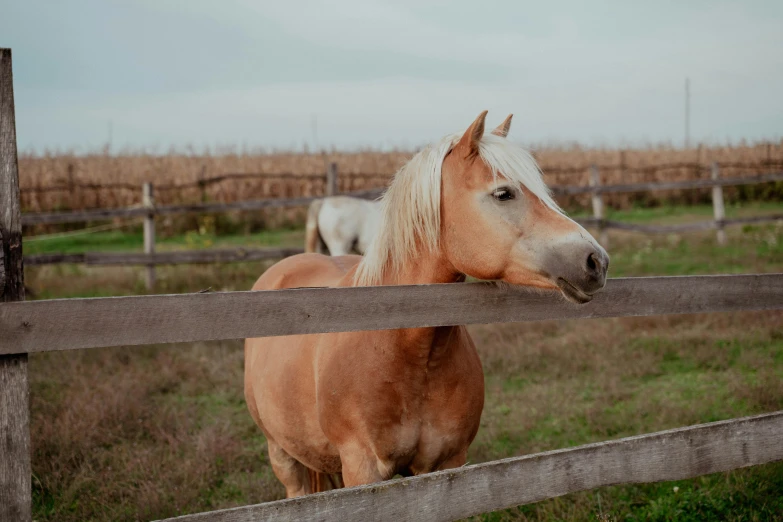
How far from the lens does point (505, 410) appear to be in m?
5.46

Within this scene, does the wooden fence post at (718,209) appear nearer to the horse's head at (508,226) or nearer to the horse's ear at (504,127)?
the horse's ear at (504,127)

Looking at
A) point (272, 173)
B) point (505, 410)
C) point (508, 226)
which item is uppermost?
point (272, 173)

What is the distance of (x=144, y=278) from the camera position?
10.8m

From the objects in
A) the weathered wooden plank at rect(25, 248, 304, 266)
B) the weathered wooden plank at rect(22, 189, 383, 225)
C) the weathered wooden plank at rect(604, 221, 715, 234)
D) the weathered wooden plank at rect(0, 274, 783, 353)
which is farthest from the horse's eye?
the weathered wooden plank at rect(604, 221, 715, 234)

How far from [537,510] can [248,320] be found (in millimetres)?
2172

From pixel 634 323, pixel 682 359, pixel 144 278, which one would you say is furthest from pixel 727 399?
pixel 144 278

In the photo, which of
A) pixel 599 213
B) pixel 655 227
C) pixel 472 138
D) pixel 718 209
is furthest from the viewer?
pixel 718 209

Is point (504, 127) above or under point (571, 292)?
above

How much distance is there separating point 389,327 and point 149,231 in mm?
9463

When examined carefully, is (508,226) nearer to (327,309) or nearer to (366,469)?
(327,309)

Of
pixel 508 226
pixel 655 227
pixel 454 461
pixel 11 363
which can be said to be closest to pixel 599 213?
pixel 655 227

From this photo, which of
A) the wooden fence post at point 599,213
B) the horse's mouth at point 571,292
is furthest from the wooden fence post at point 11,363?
the wooden fence post at point 599,213

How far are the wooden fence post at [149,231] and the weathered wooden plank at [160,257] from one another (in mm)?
231

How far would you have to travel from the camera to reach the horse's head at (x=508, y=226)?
2232 millimetres
